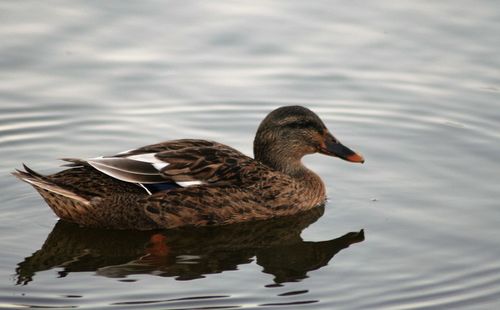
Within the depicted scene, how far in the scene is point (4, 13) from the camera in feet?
→ 49.3

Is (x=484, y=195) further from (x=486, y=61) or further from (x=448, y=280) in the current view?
(x=486, y=61)

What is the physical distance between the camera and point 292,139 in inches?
449

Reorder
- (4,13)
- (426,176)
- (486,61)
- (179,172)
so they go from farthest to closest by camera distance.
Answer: (4,13)
(486,61)
(426,176)
(179,172)

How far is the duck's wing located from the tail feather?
0.32 meters

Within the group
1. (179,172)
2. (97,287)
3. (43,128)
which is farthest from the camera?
(43,128)

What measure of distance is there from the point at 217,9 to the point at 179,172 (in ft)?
16.5

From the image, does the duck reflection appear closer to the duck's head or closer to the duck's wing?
the duck's wing

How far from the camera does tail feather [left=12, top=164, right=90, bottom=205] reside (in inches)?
400

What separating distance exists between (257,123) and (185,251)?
120 inches

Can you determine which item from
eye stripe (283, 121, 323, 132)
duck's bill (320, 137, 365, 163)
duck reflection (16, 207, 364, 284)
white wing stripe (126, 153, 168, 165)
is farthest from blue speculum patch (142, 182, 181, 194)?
duck's bill (320, 137, 365, 163)

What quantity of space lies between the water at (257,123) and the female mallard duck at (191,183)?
0.22 m

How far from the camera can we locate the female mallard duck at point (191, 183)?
10.4 metres

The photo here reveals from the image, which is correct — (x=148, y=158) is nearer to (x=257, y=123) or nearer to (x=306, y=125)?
(x=306, y=125)

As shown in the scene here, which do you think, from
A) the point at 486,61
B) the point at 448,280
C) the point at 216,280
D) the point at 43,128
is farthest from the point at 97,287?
the point at 486,61
